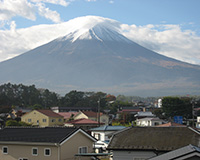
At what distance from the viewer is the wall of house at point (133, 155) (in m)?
15.5

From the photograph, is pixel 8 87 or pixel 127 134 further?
pixel 8 87

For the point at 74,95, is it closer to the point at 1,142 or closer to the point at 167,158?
the point at 1,142

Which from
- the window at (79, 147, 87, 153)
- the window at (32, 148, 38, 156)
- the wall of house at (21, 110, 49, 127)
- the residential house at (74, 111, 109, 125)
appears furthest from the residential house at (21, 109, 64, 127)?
the window at (32, 148, 38, 156)

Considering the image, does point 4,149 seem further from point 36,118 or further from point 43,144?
point 36,118

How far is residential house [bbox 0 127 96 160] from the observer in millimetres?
19500

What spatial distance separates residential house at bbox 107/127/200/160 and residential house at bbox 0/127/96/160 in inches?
165

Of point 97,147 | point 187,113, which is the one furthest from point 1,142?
point 187,113

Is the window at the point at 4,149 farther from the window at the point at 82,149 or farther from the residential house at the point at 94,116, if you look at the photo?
the residential house at the point at 94,116

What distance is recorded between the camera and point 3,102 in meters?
74.0

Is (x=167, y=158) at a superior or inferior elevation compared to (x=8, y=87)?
inferior

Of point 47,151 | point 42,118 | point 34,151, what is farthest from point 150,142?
point 42,118

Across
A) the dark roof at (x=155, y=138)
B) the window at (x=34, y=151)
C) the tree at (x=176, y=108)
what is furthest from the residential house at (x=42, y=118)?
the dark roof at (x=155, y=138)

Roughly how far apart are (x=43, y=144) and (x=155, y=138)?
655cm

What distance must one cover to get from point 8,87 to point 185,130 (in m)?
86.9
